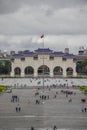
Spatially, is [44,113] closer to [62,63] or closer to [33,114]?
[33,114]

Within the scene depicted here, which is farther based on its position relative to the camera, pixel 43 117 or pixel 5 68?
pixel 5 68

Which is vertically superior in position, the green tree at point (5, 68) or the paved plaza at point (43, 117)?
the green tree at point (5, 68)

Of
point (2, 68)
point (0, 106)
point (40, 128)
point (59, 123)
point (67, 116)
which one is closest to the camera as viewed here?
point (40, 128)

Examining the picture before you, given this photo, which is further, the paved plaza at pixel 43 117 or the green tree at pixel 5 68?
the green tree at pixel 5 68

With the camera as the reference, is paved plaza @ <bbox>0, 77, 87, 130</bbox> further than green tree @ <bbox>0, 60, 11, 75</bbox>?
No

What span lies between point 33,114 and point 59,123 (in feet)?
19.6

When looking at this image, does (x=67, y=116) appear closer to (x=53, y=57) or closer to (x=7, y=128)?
(x=7, y=128)

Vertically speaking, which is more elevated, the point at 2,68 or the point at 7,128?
the point at 2,68

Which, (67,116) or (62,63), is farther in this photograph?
(62,63)

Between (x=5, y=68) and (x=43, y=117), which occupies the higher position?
(x=5, y=68)

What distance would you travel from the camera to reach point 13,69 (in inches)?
5002

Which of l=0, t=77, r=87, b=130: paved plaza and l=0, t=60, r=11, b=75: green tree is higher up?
l=0, t=60, r=11, b=75: green tree

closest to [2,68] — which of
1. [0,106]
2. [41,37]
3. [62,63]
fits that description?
[62,63]

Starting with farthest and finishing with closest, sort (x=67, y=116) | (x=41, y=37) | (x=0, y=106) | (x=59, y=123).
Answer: (x=41, y=37)
(x=0, y=106)
(x=67, y=116)
(x=59, y=123)
